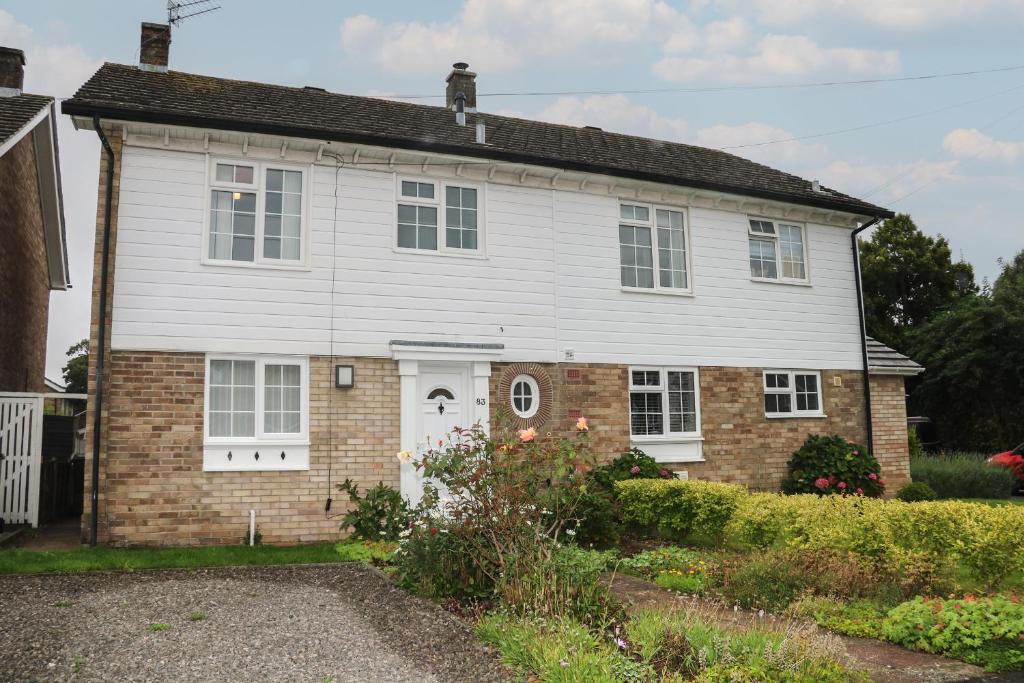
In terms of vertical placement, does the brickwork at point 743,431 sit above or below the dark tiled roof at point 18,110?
below

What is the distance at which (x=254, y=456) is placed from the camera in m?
10.9

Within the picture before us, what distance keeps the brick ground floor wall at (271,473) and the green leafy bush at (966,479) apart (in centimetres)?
648

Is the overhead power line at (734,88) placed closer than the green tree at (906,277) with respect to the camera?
Yes

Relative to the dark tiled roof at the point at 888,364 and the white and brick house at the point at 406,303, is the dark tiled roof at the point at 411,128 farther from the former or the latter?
the dark tiled roof at the point at 888,364

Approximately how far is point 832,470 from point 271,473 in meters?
9.57

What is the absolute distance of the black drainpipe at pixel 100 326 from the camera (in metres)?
10.1

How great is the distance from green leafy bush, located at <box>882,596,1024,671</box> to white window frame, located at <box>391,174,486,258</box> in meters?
8.31

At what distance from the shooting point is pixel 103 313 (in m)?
10.4

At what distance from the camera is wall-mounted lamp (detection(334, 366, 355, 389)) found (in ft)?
37.5

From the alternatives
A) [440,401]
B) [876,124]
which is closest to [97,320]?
[440,401]

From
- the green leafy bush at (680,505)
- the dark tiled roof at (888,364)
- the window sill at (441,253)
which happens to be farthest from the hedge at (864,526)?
the dark tiled roof at (888,364)

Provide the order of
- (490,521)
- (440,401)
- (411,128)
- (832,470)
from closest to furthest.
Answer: (490,521)
(440,401)
(411,128)
(832,470)

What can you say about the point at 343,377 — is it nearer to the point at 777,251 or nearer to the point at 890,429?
the point at 777,251

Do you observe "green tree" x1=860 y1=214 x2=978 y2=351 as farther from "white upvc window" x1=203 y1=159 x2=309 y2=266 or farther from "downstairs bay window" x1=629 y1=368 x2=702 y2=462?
"white upvc window" x1=203 y1=159 x2=309 y2=266
